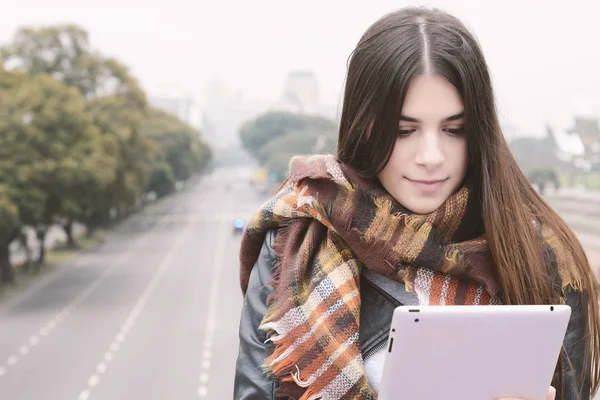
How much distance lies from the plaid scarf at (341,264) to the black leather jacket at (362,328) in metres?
0.02

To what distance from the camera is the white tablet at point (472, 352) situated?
3.03 feet

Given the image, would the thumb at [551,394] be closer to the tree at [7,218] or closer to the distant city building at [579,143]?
the tree at [7,218]

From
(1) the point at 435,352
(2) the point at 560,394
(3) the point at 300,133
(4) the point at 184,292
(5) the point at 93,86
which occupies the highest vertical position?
(1) the point at 435,352

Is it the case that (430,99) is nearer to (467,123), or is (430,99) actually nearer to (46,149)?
(467,123)

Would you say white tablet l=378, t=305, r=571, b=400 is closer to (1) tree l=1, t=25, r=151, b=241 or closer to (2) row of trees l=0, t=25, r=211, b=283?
(2) row of trees l=0, t=25, r=211, b=283

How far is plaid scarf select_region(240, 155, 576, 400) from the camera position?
1.06m

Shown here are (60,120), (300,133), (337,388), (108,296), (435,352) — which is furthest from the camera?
(300,133)

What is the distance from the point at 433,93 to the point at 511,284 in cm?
24

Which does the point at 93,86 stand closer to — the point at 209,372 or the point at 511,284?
the point at 209,372

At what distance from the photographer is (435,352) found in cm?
94

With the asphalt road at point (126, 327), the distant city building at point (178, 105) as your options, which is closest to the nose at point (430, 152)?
the asphalt road at point (126, 327)

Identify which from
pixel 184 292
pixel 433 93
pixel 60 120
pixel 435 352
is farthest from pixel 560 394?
pixel 184 292

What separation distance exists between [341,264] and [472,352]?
0.21 metres

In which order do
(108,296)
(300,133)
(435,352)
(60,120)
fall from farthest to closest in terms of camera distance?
(300,133) → (108,296) → (60,120) → (435,352)
